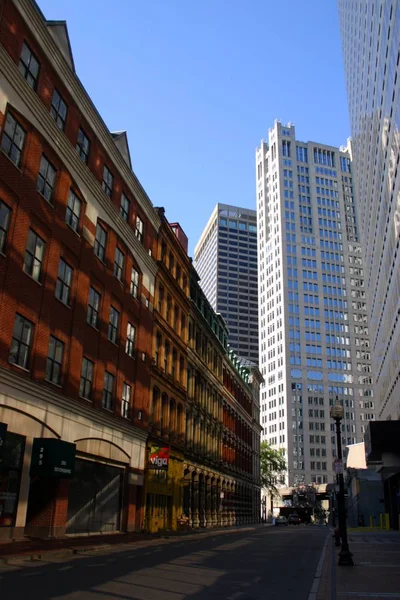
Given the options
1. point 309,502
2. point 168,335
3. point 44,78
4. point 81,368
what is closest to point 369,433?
point 168,335

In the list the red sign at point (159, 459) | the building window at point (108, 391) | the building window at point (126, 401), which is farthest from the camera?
the red sign at point (159, 459)

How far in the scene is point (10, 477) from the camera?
2206cm

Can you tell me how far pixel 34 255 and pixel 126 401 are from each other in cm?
1365

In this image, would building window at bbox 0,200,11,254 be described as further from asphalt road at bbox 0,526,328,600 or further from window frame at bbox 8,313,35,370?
asphalt road at bbox 0,526,328,600

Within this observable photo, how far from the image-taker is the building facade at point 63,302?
2280 centimetres

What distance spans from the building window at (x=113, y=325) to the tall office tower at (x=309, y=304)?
407 feet

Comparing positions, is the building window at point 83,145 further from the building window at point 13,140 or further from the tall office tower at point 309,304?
the tall office tower at point 309,304

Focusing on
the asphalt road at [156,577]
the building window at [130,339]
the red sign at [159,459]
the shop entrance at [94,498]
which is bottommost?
the asphalt road at [156,577]

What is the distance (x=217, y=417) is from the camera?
61.0 m

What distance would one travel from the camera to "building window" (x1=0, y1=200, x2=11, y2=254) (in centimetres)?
2228

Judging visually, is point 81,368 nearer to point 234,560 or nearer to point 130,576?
point 234,560

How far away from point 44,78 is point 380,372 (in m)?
50.8

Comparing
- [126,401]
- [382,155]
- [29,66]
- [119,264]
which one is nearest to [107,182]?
[119,264]

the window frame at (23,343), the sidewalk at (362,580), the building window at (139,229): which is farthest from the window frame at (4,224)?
the sidewalk at (362,580)
